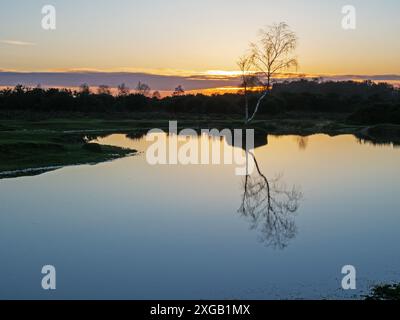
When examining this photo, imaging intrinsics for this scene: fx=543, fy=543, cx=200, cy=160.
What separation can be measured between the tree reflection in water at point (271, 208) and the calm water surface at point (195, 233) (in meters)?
0.07

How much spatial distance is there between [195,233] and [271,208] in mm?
5377

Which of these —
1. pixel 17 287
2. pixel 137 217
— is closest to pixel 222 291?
pixel 17 287

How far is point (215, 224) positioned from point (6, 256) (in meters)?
6.75

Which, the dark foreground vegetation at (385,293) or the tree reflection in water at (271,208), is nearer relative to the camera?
the dark foreground vegetation at (385,293)

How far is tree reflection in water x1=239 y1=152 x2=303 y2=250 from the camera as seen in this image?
664 inches

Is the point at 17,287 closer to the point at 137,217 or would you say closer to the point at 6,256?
the point at 6,256

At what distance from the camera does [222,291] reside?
11.8m

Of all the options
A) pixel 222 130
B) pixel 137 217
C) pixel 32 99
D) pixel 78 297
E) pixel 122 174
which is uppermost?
pixel 32 99

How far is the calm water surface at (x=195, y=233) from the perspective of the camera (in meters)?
12.3

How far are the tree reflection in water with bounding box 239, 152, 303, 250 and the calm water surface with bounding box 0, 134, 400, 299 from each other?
0.07m
